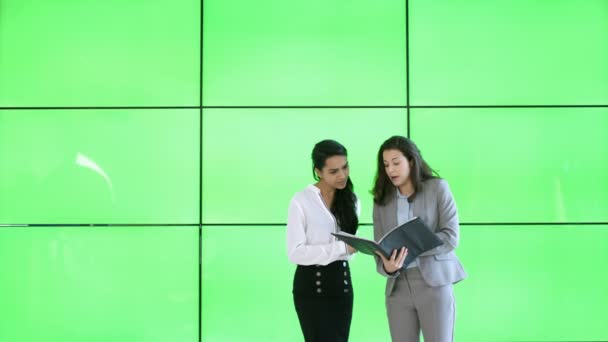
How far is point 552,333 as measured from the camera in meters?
3.95

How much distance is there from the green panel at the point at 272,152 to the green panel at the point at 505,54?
41 cm

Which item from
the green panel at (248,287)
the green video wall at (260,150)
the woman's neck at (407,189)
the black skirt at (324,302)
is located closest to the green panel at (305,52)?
the green video wall at (260,150)

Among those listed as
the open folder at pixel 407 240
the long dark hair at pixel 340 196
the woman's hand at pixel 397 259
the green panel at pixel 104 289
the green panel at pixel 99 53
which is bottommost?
the green panel at pixel 104 289

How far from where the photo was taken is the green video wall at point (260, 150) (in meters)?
3.91

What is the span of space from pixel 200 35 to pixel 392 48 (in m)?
1.28

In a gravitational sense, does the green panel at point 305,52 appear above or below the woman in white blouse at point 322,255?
above

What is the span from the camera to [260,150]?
394 cm

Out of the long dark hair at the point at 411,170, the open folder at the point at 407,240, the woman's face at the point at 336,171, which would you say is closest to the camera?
the open folder at the point at 407,240

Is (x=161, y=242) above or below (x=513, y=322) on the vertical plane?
above

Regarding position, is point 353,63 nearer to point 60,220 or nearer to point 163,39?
point 163,39

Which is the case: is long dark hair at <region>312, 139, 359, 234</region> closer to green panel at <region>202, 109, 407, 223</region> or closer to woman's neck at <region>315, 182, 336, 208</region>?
woman's neck at <region>315, 182, 336, 208</region>

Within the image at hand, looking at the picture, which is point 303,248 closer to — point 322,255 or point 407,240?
point 322,255

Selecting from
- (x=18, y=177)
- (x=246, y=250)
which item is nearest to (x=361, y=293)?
(x=246, y=250)

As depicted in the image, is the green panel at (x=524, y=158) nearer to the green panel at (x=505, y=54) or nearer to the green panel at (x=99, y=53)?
the green panel at (x=505, y=54)
